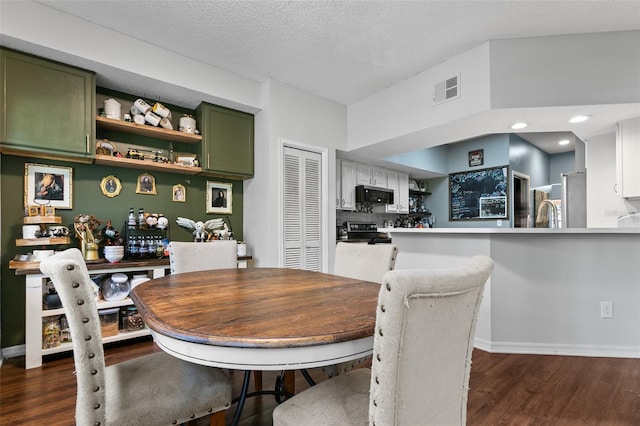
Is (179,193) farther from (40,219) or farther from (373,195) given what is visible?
(373,195)

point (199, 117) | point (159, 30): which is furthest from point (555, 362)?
point (159, 30)

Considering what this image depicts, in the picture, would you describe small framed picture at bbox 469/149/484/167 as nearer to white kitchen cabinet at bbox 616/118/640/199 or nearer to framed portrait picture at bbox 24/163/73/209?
white kitchen cabinet at bbox 616/118/640/199

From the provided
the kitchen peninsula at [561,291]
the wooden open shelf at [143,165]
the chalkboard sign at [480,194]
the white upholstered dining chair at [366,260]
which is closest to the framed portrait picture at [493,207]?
the chalkboard sign at [480,194]

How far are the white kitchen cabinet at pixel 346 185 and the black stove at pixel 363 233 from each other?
1.32ft

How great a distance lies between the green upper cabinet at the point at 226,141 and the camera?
3.36m

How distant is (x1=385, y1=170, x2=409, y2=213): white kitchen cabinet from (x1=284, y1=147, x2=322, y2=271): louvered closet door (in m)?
2.20

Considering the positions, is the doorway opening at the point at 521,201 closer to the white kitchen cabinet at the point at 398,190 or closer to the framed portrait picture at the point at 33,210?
the white kitchen cabinet at the point at 398,190

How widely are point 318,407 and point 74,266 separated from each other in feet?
2.76

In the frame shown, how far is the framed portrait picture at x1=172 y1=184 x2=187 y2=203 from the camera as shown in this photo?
11.3 ft

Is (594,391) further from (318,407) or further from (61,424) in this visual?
(61,424)

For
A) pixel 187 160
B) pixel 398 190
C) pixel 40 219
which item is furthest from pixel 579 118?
pixel 40 219

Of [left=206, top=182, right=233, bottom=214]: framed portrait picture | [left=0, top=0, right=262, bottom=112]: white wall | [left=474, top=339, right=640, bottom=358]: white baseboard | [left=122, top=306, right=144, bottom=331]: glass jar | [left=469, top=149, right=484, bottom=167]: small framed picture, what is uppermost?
[left=0, top=0, right=262, bottom=112]: white wall

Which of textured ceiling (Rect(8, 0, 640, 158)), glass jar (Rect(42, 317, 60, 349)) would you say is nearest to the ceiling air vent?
textured ceiling (Rect(8, 0, 640, 158))

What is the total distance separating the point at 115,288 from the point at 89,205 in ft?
2.70
